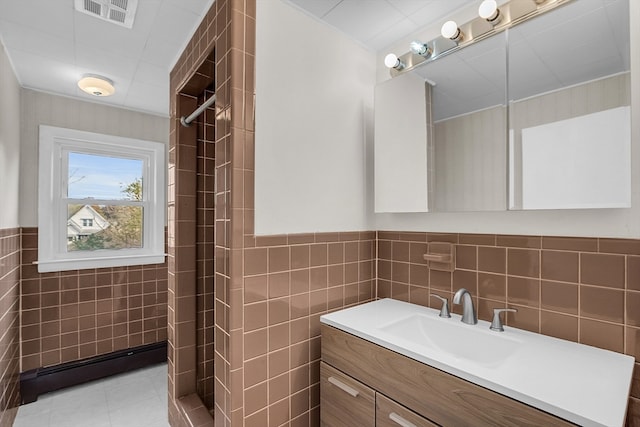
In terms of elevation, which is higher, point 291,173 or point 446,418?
point 291,173

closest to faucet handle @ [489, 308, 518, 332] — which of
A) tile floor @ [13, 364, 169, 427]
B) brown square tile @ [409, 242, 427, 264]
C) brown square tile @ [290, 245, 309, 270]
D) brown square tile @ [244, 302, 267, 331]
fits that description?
brown square tile @ [409, 242, 427, 264]

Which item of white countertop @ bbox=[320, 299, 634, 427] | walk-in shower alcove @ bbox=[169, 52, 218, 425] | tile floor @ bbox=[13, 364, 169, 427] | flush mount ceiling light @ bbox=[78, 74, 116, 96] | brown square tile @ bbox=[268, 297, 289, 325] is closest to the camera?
white countertop @ bbox=[320, 299, 634, 427]

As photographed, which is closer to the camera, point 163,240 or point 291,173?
point 291,173

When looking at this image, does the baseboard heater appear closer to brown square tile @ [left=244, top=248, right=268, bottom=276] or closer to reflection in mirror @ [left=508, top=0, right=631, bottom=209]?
brown square tile @ [left=244, top=248, right=268, bottom=276]

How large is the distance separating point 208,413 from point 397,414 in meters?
1.20

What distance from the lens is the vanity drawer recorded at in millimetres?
1052

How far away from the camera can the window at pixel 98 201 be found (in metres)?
2.50

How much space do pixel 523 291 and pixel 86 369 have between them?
3.21m

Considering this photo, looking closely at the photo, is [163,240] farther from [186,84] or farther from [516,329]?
[516,329]

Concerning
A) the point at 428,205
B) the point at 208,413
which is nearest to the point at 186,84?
the point at 428,205

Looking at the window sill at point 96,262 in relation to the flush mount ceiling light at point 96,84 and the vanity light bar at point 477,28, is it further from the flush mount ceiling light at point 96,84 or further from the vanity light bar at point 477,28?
the vanity light bar at point 477,28

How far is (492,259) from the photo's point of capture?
1398 millimetres

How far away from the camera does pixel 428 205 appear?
5.22 ft

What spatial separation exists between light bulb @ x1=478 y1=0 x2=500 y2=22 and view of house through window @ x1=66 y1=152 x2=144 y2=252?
2.98 meters
